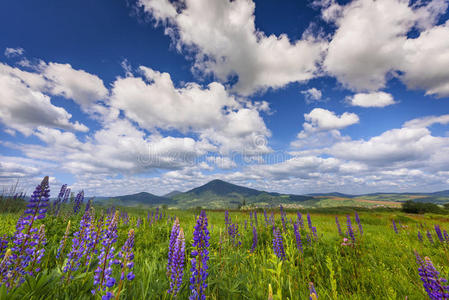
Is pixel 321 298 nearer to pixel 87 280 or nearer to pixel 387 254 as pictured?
pixel 87 280

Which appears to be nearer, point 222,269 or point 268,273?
point 222,269

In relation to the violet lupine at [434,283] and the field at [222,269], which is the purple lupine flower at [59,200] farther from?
the violet lupine at [434,283]

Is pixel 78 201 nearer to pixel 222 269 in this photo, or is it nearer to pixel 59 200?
pixel 59 200

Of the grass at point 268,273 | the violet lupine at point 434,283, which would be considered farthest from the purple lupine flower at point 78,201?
the violet lupine at point 434,283

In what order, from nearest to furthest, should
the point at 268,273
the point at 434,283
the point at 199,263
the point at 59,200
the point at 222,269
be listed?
the point at 434,283 < the point at 199,263 < the point at 222,269 < the point at 268,273 < the point at 59,200

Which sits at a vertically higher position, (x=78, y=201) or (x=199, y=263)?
(x=78, y=201)

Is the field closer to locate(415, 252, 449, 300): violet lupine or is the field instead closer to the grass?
the grass

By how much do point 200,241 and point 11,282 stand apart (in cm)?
264

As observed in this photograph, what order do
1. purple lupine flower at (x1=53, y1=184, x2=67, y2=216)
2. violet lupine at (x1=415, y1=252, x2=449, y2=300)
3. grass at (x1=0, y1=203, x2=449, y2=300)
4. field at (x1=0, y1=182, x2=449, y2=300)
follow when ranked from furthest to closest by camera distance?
purple lupine flower at (x1=53, y1=184, x2=67, y2=216)
grass at (x1=0, y1=203, x2=449, y2=300)
field at (x1=0, y1=182, x2=449, y2=300)
violet lupine at (x1=415, y1=252, x2=449, y2=300)

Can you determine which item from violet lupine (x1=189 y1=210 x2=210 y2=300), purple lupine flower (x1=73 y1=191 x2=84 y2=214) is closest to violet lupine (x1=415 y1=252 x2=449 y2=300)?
violet lupine (x1=189 y1=210 x2=210 y2=300)

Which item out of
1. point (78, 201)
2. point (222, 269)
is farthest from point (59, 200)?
point (222, 269)

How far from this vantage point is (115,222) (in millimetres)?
2793

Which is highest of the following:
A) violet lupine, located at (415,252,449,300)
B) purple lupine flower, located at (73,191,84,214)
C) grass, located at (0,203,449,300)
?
purple lupine flower, located at (73,191,84,214)

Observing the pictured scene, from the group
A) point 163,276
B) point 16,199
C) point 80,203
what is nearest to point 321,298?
point 163,276
